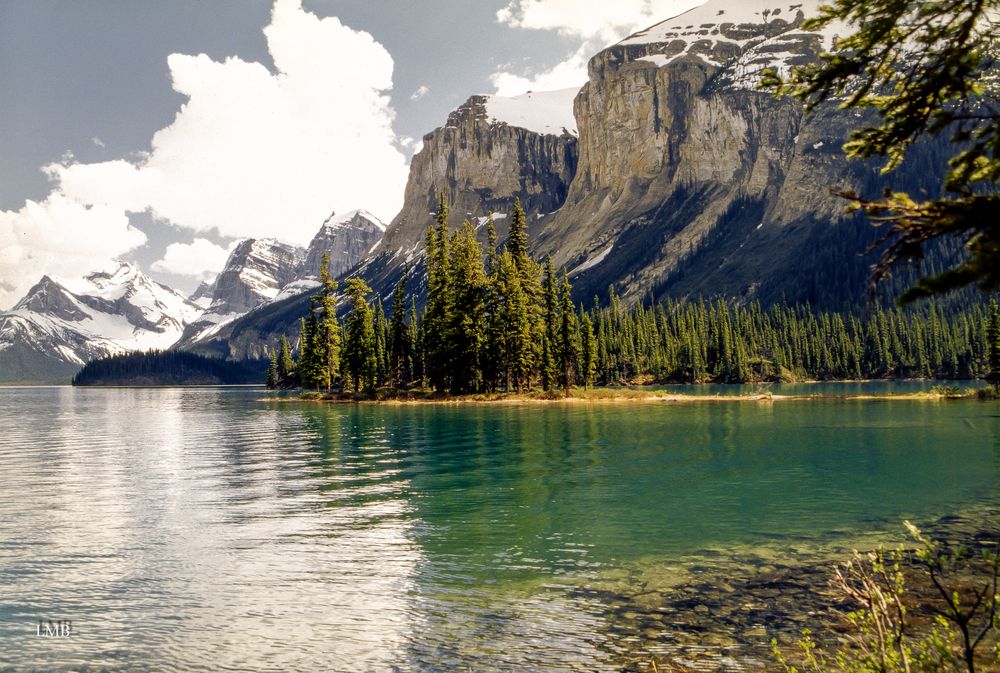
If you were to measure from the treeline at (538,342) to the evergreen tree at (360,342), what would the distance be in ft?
0.73

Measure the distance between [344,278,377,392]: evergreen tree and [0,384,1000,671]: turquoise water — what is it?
5440cm

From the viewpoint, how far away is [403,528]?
21.7m

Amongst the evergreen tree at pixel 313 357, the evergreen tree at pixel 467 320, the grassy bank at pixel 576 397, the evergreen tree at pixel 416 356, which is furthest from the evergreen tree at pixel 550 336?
the evergreen tree at pixel 313 357

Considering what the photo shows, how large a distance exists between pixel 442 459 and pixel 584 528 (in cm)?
1808

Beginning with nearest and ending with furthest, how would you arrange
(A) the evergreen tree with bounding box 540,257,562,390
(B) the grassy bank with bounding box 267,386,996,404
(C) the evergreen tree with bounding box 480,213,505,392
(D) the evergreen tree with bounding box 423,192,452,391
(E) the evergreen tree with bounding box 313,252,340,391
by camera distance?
1. (B) the grassy bank with bounding box 267,386,996,404
2. (C) the evergreen tree with bounding box 480,213,505,392
3. (D) the evergreen tree with bounding box 423,192,452,391
4. (A) the evergreen tree with bounding box 540,257,562,390
5. (E) the evergreen tree with bounding box 313,252,340,391

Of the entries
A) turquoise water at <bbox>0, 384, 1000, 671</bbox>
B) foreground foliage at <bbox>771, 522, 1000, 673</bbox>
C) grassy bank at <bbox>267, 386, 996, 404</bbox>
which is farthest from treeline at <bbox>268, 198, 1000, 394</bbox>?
foreground foliage at <bbox>771, 522, 1000, 673</bbox>

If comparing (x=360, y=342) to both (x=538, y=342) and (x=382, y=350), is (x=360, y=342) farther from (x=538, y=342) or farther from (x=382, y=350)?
(x=538, y=342)

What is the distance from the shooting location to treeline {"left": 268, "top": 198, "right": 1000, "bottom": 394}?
9594 cm

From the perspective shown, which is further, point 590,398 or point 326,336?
point 326,336

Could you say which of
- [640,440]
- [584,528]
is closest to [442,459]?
[640,440]

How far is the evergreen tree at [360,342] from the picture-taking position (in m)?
104

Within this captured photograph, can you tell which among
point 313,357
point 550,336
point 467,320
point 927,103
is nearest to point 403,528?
point 927,103

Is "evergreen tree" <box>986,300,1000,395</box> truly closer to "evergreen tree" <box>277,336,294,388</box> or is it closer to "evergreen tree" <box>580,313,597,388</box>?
"evergreen tree" <box>580,313,597,388</box>

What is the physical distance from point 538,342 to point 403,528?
7860cm
